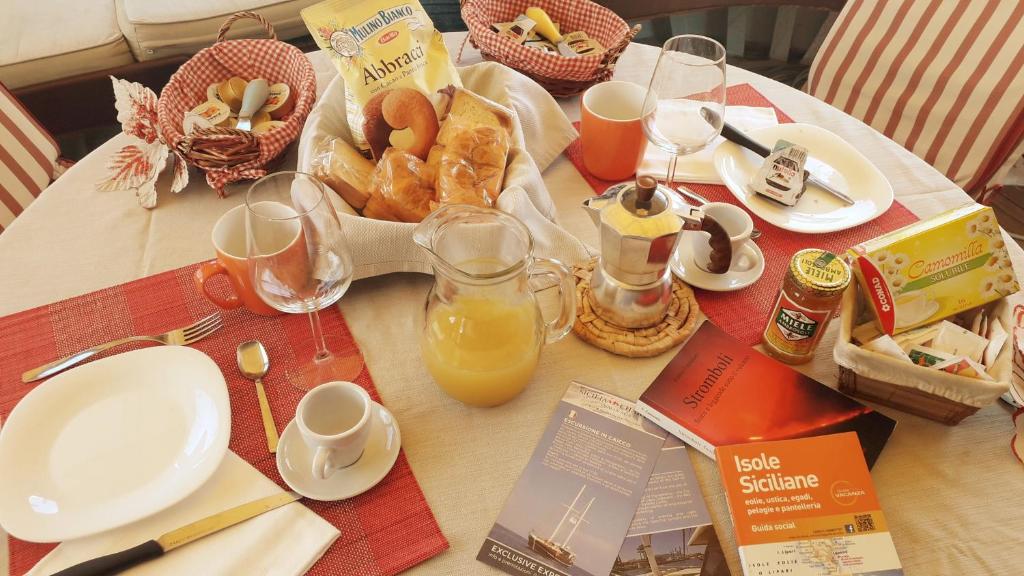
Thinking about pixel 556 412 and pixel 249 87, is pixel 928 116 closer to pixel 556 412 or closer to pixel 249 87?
pixel 556 412

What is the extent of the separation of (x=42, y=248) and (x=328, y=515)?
0.67m

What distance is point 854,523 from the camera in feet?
2.31

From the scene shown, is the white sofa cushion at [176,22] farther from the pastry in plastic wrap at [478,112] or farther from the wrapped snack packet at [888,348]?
the wrapped snack packet at [888,348]

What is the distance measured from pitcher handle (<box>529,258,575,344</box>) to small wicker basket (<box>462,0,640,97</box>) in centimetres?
62

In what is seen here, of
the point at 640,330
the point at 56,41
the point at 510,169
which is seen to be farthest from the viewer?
the point at 56,41

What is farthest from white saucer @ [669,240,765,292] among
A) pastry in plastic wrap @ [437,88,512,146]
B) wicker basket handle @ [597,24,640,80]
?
wicker basket handle @ [597,24,640,80]

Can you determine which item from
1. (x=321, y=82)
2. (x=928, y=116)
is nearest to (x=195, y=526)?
(x=321, y=82)

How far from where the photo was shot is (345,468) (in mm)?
759

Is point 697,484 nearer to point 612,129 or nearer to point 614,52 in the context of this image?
point 612,129

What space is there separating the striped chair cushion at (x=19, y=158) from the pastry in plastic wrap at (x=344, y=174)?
0.86 m

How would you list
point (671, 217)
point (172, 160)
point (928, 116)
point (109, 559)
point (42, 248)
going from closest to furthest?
point (109, 559) < point (671, 217) < point (42, 248) < point (172, 160) < point (928, 116)

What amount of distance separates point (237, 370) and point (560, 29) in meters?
0.99

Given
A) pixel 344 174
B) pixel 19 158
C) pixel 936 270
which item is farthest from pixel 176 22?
pixel 936 270

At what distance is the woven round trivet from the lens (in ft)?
2.93
